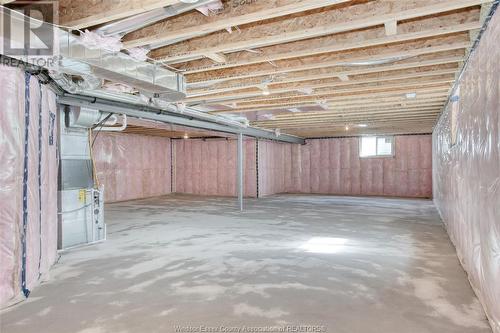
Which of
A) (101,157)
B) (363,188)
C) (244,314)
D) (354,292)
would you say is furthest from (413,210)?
(101,157)

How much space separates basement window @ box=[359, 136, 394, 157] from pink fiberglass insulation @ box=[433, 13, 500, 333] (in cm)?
866

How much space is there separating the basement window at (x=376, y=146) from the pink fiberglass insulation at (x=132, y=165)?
287 inches

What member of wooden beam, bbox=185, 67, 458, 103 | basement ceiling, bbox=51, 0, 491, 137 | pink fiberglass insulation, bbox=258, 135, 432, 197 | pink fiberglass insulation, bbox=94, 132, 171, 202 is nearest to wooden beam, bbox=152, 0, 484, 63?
basement ceiling, bbox=51, 0, 491, 137

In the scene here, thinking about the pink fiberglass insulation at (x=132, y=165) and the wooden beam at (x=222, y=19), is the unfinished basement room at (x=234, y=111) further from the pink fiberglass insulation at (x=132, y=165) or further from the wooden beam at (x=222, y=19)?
the pink fiberglass insulation at (x=132, y=165)

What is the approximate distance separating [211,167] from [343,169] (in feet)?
16.2

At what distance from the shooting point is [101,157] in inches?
396

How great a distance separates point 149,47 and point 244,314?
2.50 metres

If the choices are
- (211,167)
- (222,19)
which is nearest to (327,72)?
(222,19)

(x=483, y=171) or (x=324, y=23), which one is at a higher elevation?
(x=324, y=23)

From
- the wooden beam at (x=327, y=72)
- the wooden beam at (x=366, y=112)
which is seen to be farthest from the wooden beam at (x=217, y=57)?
the wooden beam at (x=366, y=112)

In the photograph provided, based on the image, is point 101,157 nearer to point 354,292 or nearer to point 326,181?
point 326,181

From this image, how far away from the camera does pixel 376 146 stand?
12172 millimetres

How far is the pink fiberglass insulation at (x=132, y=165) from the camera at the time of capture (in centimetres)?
1015

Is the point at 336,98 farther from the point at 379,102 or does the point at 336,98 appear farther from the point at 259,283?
the point at 259,283
